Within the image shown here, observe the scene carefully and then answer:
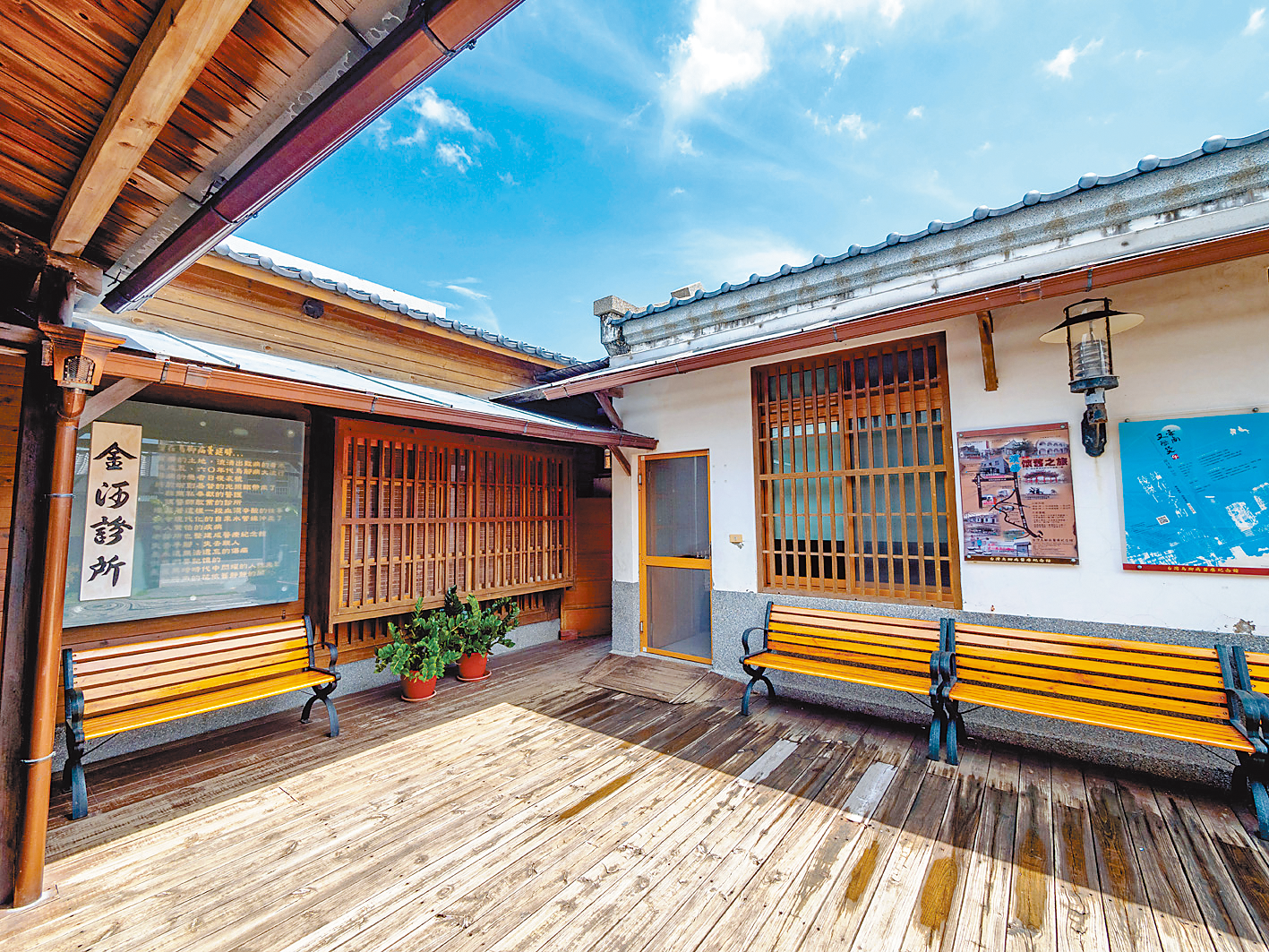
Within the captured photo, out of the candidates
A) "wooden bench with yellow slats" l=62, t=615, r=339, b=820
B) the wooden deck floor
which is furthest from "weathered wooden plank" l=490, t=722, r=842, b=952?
"wooden bench with yellow slats" l=62, t=615, r=339, b=820

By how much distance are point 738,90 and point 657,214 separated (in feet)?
8.79

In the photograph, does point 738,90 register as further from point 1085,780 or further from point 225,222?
point 1085,780

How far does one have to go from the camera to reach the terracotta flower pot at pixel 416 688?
4590 millimetres

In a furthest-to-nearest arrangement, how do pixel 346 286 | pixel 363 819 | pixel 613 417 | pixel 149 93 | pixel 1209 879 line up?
1. pixel 613 417
2. pixel 346 286
3. pixel 363 819
4. pixel 1209 879
5. pixel 149 93

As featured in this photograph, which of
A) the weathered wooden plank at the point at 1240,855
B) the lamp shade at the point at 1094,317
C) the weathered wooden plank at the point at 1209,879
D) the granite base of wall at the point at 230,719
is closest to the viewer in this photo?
the weathered wooden plank at the point at 1209,879

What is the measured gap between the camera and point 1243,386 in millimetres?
3197

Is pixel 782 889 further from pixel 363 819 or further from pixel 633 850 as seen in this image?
pixel 363 819

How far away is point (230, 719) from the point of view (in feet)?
13.4

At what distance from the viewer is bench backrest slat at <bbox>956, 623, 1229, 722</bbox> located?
3055 millimetres

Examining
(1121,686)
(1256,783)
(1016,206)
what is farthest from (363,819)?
(1016,206)

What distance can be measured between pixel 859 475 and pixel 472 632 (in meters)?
3.81

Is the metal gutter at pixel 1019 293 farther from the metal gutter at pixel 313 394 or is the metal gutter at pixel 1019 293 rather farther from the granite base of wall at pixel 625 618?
the granite base of wall at pixel 625 618

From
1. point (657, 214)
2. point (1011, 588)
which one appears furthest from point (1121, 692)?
point (657, 214)

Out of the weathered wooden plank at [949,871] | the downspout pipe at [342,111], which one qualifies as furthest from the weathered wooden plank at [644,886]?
the downspout pipe at [342,111]
